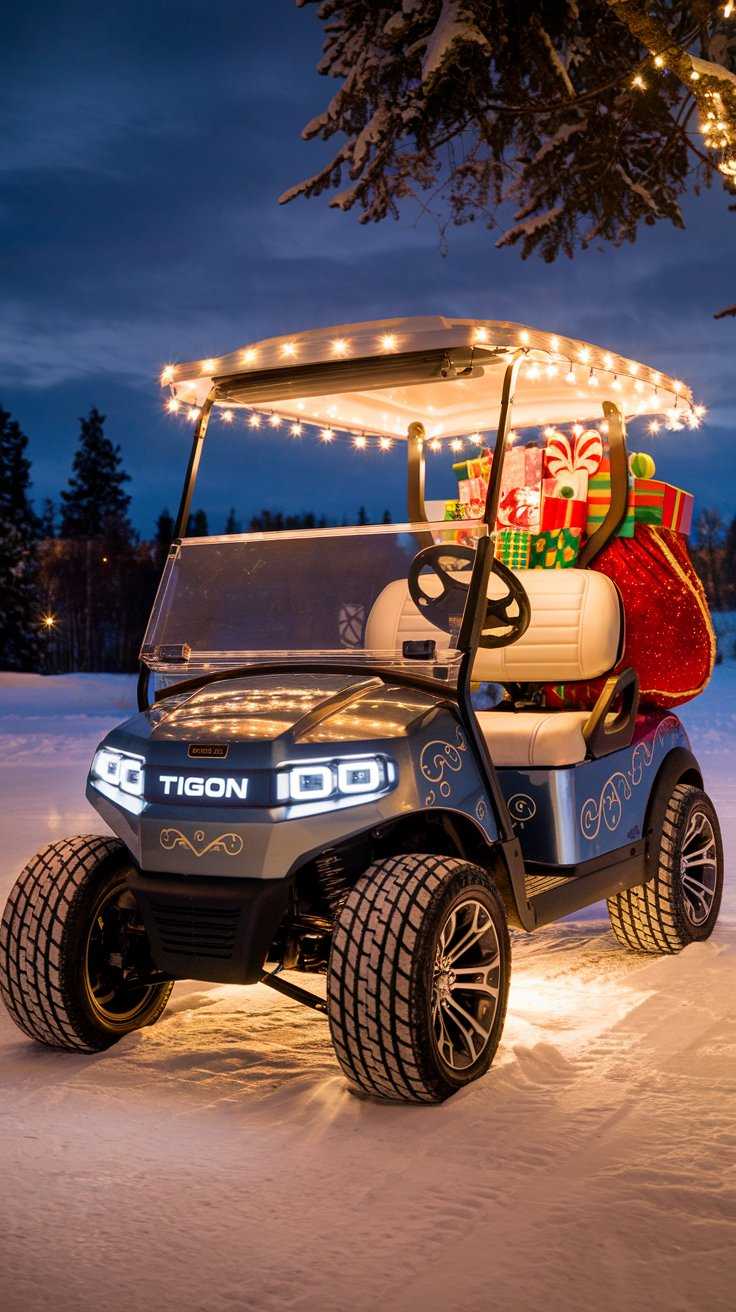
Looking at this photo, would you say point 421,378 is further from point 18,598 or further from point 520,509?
point 18,598

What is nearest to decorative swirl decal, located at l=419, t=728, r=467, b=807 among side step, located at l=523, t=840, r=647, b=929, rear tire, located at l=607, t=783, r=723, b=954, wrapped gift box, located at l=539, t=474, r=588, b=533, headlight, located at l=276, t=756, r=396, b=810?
headlight, located at l=276, t=756, r=396, b=810

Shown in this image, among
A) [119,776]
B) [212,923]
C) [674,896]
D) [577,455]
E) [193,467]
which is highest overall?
[577,455]

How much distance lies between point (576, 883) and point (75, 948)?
5.41ft

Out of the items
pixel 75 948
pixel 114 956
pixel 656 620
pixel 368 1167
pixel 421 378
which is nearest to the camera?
pixel 368 1167

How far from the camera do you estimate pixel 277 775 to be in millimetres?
3904

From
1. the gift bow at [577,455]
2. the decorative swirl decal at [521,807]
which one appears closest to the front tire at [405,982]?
the decorative swirl decal at [521,807]

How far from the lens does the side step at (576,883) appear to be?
4754mm

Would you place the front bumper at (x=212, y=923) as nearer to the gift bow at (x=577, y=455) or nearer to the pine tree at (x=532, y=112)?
the gift bow at (x=577, y=455)

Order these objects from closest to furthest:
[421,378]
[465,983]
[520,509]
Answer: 1. [465,983]
2. [421,378]
3. [520,509]

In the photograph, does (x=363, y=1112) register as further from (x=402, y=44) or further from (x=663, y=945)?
(x=402, y=44)

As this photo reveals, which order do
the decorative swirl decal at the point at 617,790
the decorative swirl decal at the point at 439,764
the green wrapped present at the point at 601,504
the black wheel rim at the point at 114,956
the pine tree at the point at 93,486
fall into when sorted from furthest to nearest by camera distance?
the pine tree at the point at 93,486, the green wrapped present at the point at 601,504, the decorative swirl decal at the point at 617,790, the black wheel rim at the point at 114,956, the decorative swirl decal at the point at 439,764

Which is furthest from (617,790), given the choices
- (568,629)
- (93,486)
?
(93,486)

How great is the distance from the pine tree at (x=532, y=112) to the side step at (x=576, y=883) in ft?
18.0

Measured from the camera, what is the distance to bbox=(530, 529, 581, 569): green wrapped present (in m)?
6.12
